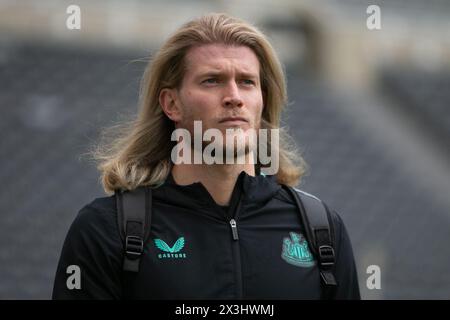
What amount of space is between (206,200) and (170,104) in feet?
1.11

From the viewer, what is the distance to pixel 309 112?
8.98 meters

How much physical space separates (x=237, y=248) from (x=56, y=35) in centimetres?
669

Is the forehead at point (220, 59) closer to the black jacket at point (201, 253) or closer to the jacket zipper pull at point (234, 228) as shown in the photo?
the black jacket at point (201, 253)

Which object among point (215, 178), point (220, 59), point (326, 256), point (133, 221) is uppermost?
point (220, 59)

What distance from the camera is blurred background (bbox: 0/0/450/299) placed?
22.9 ft

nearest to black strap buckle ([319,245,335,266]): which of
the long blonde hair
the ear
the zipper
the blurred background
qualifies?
the zipper

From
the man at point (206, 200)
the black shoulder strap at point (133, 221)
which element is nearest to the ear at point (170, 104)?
the man at point (206, 200)

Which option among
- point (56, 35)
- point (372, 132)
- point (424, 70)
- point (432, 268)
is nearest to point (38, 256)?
point (56, 35)

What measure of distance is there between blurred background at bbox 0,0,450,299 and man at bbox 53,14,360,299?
3.98 m

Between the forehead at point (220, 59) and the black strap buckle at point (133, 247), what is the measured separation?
526mm

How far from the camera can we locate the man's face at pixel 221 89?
88.6 inches

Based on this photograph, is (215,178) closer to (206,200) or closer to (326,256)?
(206,200)

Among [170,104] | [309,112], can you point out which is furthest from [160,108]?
[309,112]

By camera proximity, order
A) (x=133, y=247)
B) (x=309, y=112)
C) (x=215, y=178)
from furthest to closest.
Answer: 1. (x=309, y=112)
2. (x=215, y=178)
3. (x=133, y=247)
